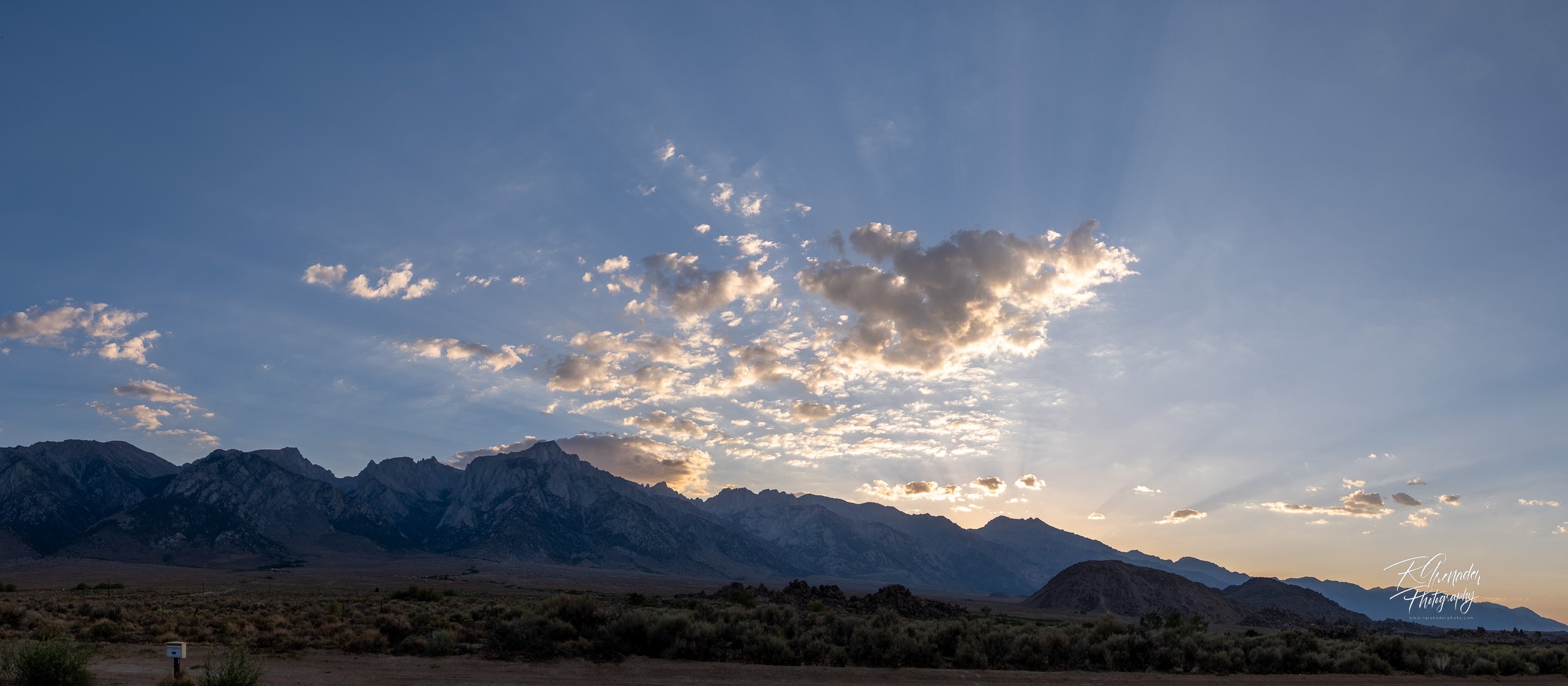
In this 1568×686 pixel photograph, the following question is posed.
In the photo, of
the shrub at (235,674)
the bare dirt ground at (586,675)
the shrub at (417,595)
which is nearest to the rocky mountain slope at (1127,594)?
the shrub at (417,595)

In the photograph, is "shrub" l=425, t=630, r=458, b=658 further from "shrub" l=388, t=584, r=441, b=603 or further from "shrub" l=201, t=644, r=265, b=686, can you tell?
"shrub" l=388, t=584, r=441, b=603

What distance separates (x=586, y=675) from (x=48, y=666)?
11.3m

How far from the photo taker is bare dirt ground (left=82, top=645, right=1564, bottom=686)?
66.9 feet

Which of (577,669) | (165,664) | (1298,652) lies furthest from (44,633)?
(1298,652)

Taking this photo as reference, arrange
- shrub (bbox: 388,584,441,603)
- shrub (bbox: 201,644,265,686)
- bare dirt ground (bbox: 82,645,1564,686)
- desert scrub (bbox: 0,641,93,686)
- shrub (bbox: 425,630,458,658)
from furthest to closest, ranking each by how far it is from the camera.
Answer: shrub (bbox: 388,584,441,603)
shrub (bbox: 425,630,458,658)
bare dirt ground (bbox: 82,645,1564,686)
desert scrub (bbox: 0,641,93,686)
shrub (bbox: 201,644,265,686)

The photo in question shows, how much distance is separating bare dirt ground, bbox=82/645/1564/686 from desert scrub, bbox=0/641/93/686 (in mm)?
911

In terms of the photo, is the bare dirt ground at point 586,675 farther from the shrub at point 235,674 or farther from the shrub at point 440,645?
the shrub at point 235,674

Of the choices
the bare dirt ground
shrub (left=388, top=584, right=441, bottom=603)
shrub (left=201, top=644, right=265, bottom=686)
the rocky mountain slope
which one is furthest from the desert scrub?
the rocky mountain slope

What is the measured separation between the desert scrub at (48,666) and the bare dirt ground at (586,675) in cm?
91

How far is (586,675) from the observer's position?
21.5 meters

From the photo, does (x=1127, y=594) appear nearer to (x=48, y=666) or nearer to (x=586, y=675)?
(x=586, y=675)

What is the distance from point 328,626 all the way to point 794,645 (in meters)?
16.1

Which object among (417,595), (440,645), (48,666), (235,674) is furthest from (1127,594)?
(48,666)

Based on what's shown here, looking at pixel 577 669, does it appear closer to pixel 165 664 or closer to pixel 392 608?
pixel 165 664
